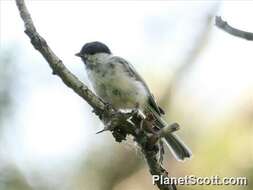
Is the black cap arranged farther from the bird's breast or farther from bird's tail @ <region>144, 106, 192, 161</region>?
bird's tail @ <region>144, 106, 192, 161</region>

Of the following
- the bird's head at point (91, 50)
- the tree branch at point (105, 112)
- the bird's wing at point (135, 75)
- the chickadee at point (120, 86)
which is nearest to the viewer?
the tree branch at point (105, 112)

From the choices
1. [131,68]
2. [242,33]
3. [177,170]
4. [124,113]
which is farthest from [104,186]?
[242,33]

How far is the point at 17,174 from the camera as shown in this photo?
4895mm

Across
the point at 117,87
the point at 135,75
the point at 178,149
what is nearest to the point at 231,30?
the point at 178,149

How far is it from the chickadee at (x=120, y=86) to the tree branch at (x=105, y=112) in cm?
72

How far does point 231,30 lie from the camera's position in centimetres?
196

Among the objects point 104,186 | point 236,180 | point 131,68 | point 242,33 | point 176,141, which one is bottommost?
point 104,186

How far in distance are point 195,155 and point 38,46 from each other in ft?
6.05

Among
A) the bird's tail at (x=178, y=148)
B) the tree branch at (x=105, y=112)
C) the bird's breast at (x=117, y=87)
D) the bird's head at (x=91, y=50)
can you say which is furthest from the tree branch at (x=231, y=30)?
the bird's head at (x=91, y=50)

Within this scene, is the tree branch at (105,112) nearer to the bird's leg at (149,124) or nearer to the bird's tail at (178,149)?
the bird's leg at (149,124)

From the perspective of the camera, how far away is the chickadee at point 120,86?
11.0ft

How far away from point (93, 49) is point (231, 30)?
1927 millimetres

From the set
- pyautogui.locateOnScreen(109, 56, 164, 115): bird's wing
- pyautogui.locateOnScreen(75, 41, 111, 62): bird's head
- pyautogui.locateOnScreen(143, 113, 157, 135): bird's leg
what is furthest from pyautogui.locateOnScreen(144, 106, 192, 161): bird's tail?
pyautogui.locateOnScreen(75, 41, 111, 62): bird's head

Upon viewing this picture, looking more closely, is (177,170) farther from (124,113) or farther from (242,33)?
(242,33)
